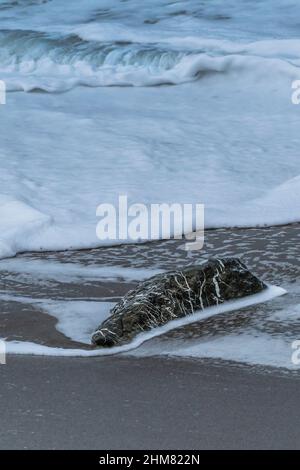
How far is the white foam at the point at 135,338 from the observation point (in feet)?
12.3

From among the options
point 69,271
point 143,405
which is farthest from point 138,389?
point 69,271

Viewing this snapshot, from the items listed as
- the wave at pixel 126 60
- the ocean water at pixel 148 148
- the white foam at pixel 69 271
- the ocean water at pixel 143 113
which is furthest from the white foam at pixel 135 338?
the wave at pixel 126 60

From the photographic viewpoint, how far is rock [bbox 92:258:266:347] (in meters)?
3.88

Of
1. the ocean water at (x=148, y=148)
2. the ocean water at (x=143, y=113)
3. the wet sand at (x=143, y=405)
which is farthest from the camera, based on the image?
the ocean water at (x=143, y=113)

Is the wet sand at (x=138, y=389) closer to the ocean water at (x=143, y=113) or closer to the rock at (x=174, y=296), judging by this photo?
the rock at (x=174, y=296)

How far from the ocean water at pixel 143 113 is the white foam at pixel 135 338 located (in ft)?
3.89

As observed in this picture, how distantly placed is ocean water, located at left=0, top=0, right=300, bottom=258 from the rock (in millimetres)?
1265

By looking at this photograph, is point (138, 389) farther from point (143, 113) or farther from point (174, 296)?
point (143, 113)

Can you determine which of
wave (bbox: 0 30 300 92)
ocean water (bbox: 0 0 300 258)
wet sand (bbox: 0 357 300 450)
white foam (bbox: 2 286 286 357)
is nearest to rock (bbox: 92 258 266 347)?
white foam (bbox: 2 286 286 357)

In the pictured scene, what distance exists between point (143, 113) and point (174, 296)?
4.50m

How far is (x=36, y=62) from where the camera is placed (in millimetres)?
10906

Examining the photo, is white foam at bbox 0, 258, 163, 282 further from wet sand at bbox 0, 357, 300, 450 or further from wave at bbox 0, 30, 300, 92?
wave at bbox 0, 30, 300, 92

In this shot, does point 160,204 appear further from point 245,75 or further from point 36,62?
point 36,62

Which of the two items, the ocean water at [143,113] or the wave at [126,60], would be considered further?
the wave at [126,60]
